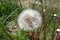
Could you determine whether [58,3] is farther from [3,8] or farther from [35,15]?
[35,15]

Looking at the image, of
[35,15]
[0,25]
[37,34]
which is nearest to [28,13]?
[35,15]

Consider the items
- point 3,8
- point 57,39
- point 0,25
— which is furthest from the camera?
point 3,8

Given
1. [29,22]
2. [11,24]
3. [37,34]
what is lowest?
[11,24]

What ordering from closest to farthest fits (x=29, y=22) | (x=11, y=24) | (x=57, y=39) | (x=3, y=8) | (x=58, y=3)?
1. (x=29, y=22)
2. (x=57, y=39)
3. (x=11, y=24)
4. (x=58, y=3)
5. (x=3, y=8)

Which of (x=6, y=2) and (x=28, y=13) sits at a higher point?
(x=28, y=13)

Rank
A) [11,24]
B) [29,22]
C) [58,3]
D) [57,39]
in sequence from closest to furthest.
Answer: [29,22] < [57,39] < [11,24] < [58,3]

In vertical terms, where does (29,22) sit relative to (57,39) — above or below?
above

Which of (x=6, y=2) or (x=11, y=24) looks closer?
(x=11, y=24)

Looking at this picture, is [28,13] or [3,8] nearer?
[28,13]

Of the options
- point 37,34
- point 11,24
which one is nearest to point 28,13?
point 37,34

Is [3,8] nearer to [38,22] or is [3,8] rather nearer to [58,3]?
[58,3]
